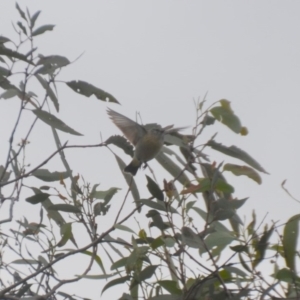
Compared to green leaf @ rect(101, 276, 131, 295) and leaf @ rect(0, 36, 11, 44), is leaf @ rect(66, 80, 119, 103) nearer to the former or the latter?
leaf @ rect(0, 36, 11, 44)

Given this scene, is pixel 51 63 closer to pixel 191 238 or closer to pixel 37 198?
pixel 37 198

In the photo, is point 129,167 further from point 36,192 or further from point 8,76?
point 8,76

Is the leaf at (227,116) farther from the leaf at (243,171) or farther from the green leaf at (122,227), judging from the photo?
the green leaf at (122,227)

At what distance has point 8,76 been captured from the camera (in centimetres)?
271

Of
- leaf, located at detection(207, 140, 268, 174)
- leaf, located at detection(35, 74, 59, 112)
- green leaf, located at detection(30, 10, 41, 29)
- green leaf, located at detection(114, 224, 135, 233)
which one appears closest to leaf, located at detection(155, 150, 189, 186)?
leaf, located at detection(207, 140, 268, 174)

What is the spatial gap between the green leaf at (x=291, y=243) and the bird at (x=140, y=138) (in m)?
0.69

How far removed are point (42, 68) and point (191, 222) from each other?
834 mm

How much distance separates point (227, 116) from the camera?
8.91 feet

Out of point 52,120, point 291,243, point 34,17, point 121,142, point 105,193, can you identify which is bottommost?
point 291,243

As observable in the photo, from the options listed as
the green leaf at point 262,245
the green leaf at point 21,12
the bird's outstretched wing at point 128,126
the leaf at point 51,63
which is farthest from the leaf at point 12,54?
the bird's outstretched wing at point 128,126

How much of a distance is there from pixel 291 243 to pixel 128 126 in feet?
5.97

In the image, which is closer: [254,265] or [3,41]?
[254,265]

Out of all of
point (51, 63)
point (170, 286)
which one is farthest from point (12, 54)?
point (170, 286)

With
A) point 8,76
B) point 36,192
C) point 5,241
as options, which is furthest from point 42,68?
point 5,241
